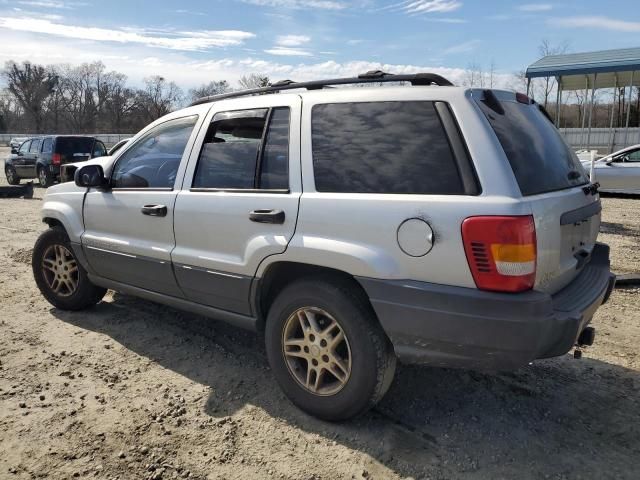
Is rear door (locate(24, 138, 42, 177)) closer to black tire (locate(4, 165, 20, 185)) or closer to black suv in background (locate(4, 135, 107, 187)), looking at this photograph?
black suv in background (locate(4, 135, 107, 187))

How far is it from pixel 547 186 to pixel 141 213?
9.18 feet

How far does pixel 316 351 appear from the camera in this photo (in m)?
3.02

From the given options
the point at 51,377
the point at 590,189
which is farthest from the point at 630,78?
the point at 51,377

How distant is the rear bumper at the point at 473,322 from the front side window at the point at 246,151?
96cm

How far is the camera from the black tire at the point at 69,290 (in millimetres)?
4746

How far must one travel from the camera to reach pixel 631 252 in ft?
24.0

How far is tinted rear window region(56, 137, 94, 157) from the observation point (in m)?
16.8

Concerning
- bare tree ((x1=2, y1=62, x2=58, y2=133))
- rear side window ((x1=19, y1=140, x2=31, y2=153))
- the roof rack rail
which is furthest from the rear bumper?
bare tree ((x1=2, y1=62, x2=58, y2=133))

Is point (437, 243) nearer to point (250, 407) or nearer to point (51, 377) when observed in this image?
point (250, 407)

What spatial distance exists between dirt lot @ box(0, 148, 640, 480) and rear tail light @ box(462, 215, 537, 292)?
99 centimetres

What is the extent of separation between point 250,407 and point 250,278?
0.81 m

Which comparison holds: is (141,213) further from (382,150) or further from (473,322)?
(473,322)

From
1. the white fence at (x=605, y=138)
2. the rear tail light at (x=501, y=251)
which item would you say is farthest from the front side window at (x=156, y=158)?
the white fence at (x=605, y=138)

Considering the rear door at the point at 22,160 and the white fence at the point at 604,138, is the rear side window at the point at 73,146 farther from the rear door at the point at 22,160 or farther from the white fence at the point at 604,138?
the white fence at the point at 604,138
